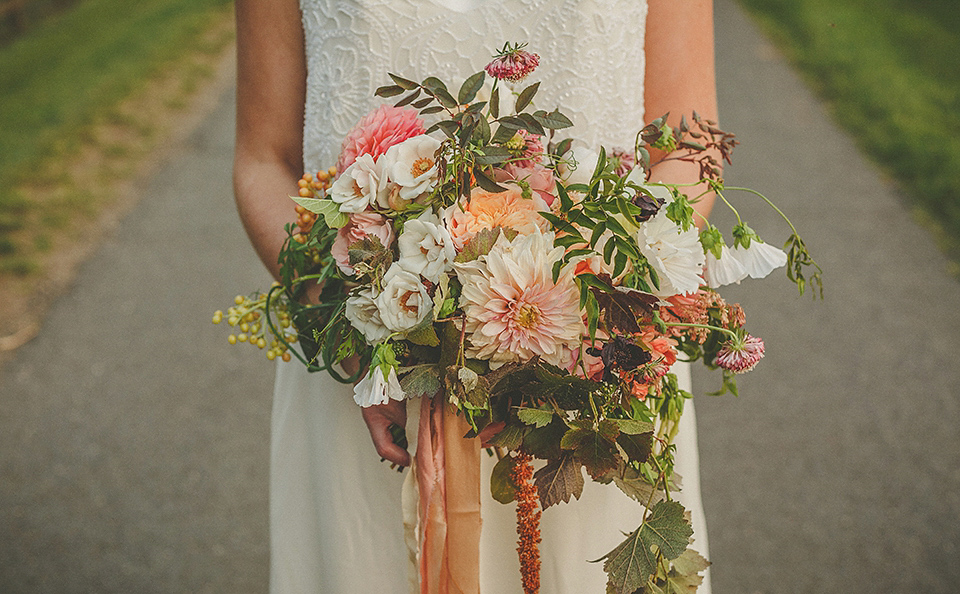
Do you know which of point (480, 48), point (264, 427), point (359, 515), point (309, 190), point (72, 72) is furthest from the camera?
point (72, 72)

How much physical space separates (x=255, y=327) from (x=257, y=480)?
6.45 ft

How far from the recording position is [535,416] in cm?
115

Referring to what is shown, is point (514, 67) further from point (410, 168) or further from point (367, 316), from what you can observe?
point (367, 316)

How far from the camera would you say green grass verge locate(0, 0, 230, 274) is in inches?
209

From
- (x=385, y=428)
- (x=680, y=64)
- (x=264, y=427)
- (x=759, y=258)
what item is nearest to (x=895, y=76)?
(x=264, y=427)

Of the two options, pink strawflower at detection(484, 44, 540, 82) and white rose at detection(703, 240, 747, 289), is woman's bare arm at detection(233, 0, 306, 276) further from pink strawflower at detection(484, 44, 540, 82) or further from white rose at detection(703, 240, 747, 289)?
white rose at detection(703, 240, 747, 289)

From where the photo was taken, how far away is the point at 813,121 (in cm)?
630

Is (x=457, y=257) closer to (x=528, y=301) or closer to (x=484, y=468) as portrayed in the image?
(x=528, y=301)

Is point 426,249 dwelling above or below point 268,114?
below

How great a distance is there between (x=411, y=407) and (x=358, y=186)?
1.21 ft

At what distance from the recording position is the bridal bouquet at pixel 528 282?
1.10m

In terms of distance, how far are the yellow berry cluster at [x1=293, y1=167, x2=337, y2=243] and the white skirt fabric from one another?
44cm

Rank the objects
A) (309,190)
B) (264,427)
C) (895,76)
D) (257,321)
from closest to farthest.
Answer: (309,190) < (257,321) < (264,427) < (895,76)

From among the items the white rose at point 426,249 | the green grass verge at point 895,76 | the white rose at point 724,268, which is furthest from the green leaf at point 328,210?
the green grass verge at point 895,76
